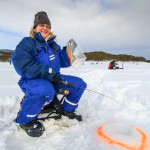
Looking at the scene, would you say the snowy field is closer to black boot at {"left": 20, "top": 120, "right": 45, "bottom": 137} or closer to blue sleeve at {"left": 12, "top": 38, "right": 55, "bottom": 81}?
black boot at {"left": 20, "top": 120, "right": 45, "bottom": 137}

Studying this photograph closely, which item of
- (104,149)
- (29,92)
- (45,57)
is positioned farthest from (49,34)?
(104,149)

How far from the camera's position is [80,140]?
162 centimetres

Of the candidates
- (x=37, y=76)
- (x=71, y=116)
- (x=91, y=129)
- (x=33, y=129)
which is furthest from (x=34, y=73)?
(x=91, y=129)

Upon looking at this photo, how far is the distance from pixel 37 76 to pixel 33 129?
718mm

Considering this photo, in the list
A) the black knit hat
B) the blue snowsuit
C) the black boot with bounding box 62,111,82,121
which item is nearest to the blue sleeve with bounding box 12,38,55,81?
the blue snowsuit

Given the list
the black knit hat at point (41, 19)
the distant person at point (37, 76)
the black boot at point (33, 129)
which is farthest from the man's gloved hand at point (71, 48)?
the black boot at point (33, 129)

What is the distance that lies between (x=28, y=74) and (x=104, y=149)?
1338 millimetres

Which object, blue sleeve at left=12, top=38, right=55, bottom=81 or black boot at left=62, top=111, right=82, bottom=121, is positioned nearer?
blue sleeve at left=12, top=38, right=55, bottom=81

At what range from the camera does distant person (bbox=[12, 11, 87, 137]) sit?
5.68ft

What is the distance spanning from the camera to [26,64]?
1.75 metres

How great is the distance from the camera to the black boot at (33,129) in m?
1.71

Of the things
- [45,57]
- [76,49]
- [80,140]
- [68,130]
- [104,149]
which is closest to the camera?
[104,149]

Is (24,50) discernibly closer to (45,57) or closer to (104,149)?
(45,57)

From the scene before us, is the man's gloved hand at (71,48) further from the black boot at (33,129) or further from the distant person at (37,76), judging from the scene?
the black boot at (33,129)
